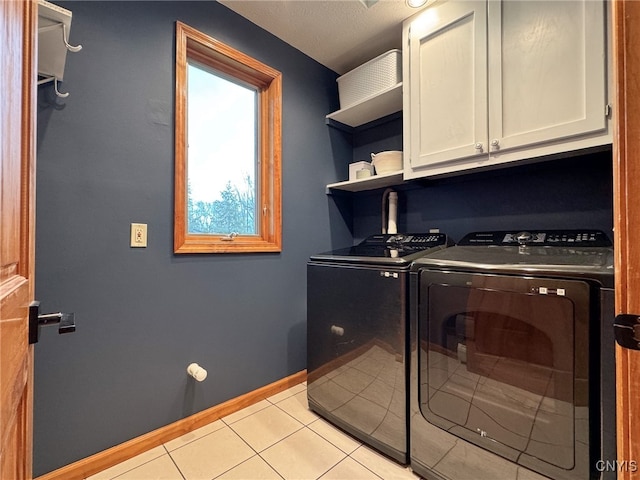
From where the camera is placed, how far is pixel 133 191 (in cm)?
136

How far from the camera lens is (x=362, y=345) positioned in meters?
1.41

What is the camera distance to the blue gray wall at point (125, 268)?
117 centimetres

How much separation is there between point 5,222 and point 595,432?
1.50m

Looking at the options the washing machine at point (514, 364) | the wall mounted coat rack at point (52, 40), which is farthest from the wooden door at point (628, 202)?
the wall mounted coat rack at point (52, 40)

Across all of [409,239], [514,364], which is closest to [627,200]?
[514,364]

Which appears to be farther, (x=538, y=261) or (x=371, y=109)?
(x=371, y=109)

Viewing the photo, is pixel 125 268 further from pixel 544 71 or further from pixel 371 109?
pixel 544 71

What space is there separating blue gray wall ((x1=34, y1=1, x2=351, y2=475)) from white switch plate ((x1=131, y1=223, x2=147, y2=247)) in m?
0.03

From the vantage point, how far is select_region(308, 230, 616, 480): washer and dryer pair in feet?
2.83

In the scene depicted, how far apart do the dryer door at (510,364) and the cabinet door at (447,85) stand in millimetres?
767

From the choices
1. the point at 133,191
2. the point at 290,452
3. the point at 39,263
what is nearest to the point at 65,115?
the point at 133,191

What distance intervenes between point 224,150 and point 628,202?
1.82 meters

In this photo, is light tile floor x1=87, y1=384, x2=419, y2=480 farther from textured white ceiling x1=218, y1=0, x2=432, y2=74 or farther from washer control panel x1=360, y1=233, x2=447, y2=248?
textured white ceiling x1=218, y1=0, x2=432, y2=74

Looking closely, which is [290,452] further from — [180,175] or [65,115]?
[65,115]
